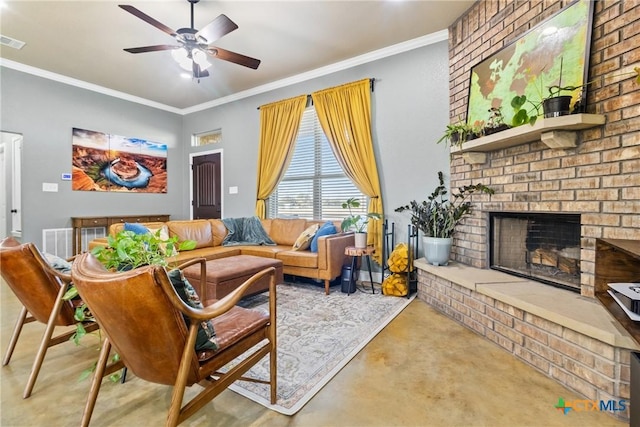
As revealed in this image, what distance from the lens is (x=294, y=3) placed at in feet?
9.66

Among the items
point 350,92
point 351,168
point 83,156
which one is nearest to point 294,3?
point 350,92

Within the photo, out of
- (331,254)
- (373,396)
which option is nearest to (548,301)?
(373,396)

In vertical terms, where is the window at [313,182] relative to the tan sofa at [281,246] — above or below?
above

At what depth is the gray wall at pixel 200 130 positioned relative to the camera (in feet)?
12.0

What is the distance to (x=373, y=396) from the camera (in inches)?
62.7

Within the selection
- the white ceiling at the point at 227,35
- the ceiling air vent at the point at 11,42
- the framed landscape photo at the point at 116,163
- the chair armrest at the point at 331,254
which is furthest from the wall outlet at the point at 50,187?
the chair armrest at the point at 331,254

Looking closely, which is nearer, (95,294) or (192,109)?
(95,294)

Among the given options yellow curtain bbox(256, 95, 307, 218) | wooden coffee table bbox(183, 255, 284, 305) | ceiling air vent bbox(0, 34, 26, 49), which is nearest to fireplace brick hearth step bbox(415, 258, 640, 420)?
wooden coffee table bbox(183, 255, 284, 305)

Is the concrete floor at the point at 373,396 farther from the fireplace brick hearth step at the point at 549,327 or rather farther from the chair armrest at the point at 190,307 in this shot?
the chair armrest at the point at 190,307

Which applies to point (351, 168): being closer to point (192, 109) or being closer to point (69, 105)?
point (192, 109)

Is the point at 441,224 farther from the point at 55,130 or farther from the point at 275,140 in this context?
the point at 55,130

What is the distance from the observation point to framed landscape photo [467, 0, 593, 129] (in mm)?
2014

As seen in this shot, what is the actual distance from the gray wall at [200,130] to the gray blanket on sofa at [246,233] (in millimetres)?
732

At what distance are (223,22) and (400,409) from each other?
3018 millimetres
